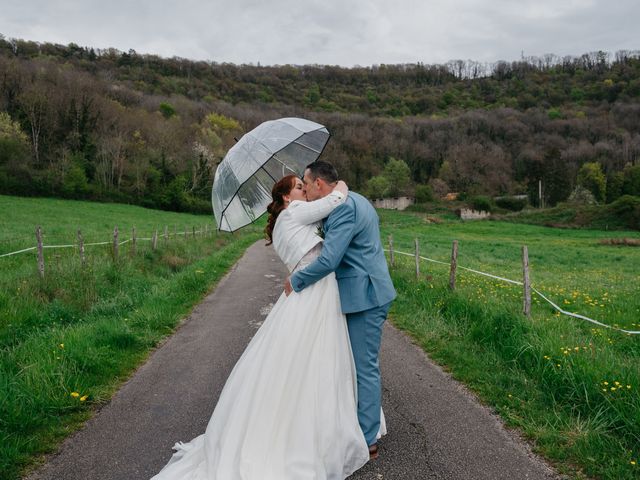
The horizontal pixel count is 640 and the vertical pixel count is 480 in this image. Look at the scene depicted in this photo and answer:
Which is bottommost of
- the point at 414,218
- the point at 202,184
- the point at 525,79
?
the point at 414,218

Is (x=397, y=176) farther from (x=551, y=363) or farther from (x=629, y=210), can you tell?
(x=551, y=363)

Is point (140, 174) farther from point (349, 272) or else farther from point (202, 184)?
point (349, 272)

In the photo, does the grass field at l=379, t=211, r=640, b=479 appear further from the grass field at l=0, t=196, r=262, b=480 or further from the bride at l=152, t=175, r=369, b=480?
the grass field at l=0, t=196, r=262, b=480

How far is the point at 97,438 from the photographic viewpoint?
12.2ft

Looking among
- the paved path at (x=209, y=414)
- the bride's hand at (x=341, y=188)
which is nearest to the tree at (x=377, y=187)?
the paved path at (x=209, y=414)

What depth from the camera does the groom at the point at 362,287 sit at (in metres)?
3.43

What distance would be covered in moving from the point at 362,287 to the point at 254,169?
1.67 metres

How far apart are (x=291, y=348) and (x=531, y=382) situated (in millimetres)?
2839

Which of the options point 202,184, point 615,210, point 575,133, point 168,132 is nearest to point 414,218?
point 615,210

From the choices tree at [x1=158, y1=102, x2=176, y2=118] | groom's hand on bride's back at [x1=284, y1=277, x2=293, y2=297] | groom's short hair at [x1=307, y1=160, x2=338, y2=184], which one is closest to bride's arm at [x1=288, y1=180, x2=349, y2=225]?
groom's short hair at [x1=307, y1=160, x2=338, y2=184]

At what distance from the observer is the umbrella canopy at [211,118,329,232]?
442 cm

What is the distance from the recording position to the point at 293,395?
10.6 ft

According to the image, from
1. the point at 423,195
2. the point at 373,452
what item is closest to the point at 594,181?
the point at 423,195

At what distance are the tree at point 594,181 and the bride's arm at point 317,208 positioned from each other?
91649 millimetres
